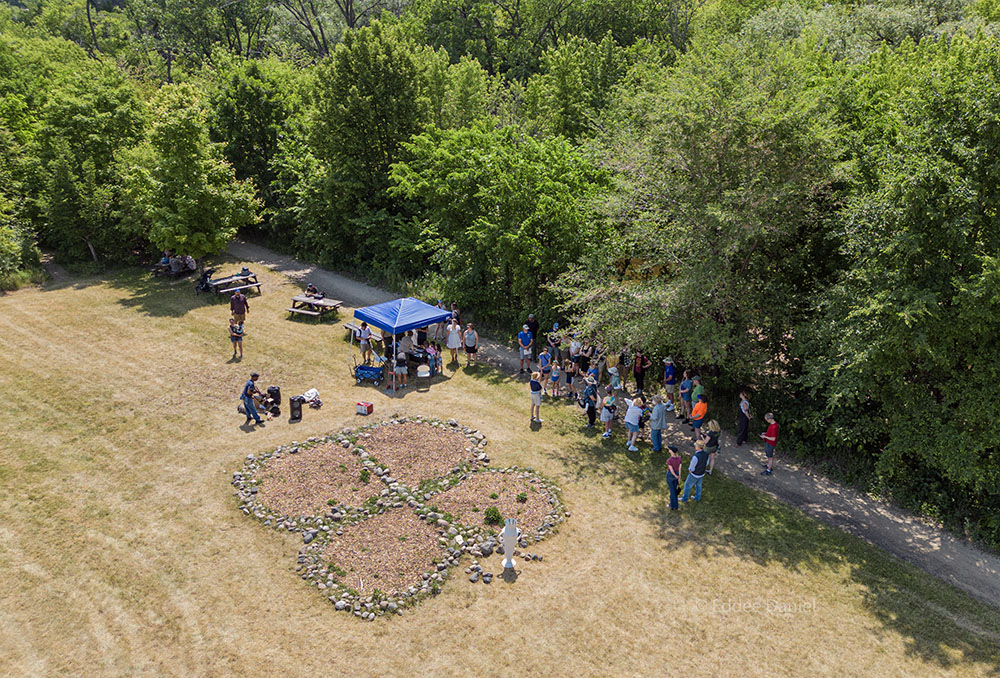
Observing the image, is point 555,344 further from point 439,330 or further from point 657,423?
point 657,423

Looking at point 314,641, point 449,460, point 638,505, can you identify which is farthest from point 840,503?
point 314,641

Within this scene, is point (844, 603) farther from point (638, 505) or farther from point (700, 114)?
point (700, 114)

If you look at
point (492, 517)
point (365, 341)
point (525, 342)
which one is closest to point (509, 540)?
point (492, 517)

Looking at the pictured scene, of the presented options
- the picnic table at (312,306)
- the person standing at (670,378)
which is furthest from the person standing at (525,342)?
the picnic table at (312,306)

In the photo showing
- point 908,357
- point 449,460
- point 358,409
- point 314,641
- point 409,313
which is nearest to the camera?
point 314,641

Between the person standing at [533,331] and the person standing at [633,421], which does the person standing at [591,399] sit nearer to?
the person standing at [633,421]
